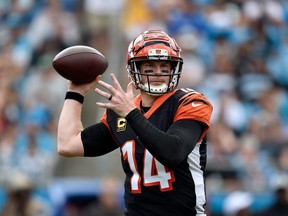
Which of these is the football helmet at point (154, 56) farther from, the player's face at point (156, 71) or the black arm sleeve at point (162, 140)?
the black arm sleeve at point (162, 140)

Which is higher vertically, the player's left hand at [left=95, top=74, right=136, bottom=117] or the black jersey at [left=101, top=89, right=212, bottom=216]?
the player's left hand at [left=95, top=74, right=136, bottom=117]

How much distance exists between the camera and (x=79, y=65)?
15.8 feet

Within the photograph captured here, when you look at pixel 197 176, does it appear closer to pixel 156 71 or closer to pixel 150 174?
pixel 150 174

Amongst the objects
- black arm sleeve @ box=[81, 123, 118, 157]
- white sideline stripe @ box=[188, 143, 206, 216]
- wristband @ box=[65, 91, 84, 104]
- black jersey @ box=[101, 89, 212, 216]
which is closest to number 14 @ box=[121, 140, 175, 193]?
black jersey @ box=[101, 89, 212, 216]

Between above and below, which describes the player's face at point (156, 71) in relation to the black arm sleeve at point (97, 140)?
above

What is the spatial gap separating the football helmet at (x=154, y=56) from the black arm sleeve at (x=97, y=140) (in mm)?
405

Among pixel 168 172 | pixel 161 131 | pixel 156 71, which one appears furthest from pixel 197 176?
pixel 156 71

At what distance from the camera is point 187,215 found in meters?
4.47

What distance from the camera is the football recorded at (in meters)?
4.83

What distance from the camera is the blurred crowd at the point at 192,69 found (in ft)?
31.2

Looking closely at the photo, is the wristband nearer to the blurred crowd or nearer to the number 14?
the number 14

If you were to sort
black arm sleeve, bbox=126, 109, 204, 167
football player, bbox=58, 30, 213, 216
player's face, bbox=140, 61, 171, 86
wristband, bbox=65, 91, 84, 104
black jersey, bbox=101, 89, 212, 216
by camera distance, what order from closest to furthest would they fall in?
1. black arm sleeve, bbox=126, 109, 204, 167
2. football player, bbox=58, 30, 213, 216
3. black jersey, bbox=101, 89, 212, 216
4. player's face, bbox=140, 61, 171, 86
5. wristband, bbox=65, 91, 84, 104

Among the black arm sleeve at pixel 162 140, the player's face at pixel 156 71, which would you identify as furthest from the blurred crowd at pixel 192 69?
the black arm sleeve at pixel 162 140

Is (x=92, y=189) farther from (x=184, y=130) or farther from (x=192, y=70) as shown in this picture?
(x=184, y=130)
